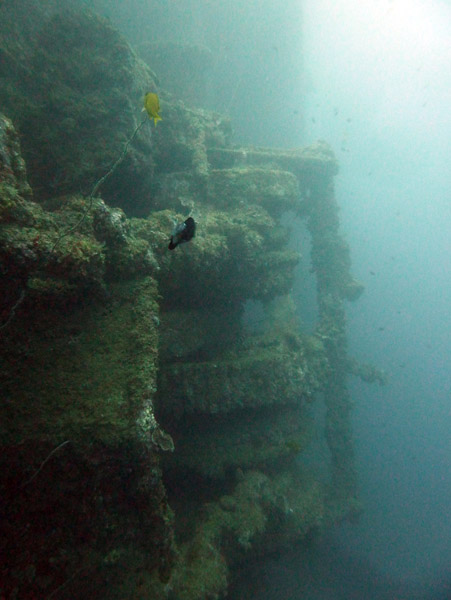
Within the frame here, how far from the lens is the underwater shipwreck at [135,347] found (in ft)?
8.81

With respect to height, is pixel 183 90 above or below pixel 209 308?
above

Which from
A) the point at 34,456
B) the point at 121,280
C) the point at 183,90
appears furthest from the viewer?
the point at 183,90

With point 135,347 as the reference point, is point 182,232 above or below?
above

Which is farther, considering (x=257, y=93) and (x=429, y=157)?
(x=429, y=157)

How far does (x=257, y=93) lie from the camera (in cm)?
3491

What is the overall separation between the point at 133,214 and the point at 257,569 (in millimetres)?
10577

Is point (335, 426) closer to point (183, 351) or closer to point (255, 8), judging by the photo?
point (183, 351)

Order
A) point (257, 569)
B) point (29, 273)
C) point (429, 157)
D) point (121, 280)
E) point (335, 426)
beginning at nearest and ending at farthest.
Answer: point (29, 273), point (121, 280), point (257, 569), point (335, 426), point (429, 157)

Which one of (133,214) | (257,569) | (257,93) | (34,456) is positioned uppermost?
(257,93)

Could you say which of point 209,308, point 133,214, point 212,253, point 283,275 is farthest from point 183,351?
point 283,275

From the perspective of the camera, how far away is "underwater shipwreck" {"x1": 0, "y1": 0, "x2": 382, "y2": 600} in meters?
2.69

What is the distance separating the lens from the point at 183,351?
6832 mm

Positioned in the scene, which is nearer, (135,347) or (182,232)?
(182,232)

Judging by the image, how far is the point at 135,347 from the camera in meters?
3.37
